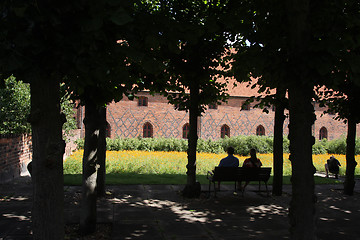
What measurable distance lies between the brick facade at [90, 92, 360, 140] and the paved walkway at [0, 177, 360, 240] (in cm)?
2018

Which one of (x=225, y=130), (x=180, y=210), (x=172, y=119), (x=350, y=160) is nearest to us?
(x=180, y=210)

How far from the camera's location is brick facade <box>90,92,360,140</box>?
1140 inches

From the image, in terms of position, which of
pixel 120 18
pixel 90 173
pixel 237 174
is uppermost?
pixel 120 18

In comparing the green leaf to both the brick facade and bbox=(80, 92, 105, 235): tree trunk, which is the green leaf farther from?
the brick facade

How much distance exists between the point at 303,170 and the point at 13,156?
10080 millimetres

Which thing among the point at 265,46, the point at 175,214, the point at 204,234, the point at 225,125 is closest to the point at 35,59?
the point at 265,46

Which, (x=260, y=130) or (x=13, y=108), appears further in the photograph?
(x=260, y=130)

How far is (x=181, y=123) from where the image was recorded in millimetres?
30328

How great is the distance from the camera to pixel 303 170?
355cm

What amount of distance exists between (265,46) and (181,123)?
26.5 metres

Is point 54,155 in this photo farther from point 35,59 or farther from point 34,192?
point 35,59

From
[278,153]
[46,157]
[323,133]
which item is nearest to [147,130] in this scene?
[323,133]

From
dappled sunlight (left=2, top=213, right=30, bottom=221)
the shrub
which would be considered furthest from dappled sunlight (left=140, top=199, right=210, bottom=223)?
the shrub

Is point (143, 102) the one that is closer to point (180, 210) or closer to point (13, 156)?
point (13, 156)
